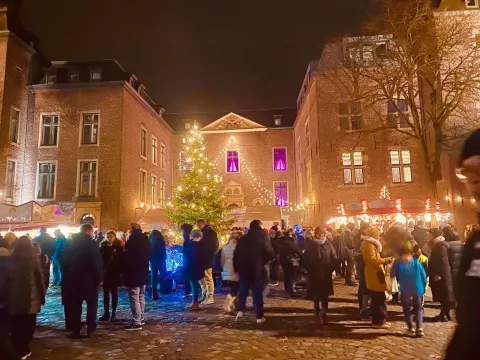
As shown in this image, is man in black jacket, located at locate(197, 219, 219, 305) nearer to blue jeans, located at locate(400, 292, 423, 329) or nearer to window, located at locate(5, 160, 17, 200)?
blue jeans, located at locate(400, 292, 423, 329)

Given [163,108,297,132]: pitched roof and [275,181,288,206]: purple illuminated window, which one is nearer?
[275,181,288,206]: purple illuminated window

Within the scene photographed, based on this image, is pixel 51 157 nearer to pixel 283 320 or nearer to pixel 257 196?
pixel 257 196

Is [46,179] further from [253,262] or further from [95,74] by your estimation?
[253,262]

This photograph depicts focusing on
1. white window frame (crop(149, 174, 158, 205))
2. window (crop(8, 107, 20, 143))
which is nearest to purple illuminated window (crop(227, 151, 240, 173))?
white window frame (crop(149, 174, 158, 205))

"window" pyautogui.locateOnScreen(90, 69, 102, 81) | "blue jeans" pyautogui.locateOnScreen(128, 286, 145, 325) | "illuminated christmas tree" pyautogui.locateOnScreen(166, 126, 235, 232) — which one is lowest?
"blue jeans" pyautogui.locateOnScreen(128, 286, 145, 325)

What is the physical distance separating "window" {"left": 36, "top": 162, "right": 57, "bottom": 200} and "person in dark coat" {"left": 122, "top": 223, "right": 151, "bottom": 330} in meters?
20.8

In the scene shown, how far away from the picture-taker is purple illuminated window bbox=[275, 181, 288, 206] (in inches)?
1453

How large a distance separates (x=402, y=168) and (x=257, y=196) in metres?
15.3

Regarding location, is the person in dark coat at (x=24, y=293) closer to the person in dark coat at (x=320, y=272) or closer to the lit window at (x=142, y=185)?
the person in dark coat at (x=320, y=272)

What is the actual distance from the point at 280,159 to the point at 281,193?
10.7 feet

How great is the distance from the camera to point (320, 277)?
296 inches

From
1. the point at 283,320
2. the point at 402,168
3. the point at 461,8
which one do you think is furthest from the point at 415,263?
the point at 461,8

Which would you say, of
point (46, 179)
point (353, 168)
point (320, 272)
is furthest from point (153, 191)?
point (320, 272)

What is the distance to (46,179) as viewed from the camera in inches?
1029
